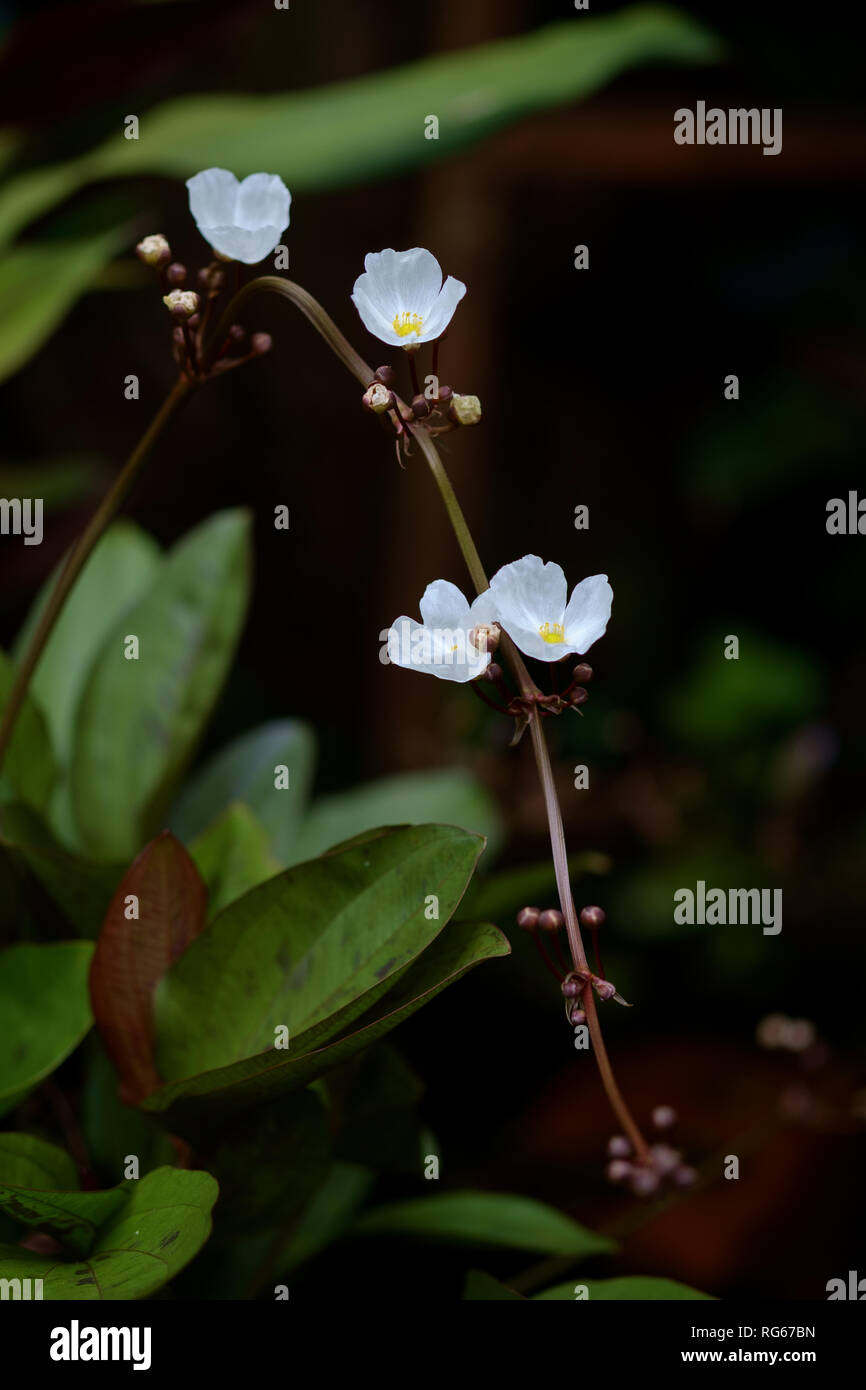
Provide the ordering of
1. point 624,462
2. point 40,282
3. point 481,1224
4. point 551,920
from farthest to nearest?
point 624,462 → point 40,282 → point 481,1224 → point 551,920

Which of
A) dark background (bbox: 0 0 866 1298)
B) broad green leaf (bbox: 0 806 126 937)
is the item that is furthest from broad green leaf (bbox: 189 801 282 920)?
dark background (bbox: 0 0 866 1298)

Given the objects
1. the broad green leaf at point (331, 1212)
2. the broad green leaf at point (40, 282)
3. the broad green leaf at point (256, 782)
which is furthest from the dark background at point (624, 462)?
the broad green leaf at point (331, 1212)

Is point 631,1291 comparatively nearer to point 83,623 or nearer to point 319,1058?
point 319,1058

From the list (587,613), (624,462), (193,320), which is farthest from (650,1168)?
(624,462)

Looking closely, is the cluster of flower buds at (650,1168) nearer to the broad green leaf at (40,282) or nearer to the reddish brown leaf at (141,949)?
the reddish brown leaf at (141,949)

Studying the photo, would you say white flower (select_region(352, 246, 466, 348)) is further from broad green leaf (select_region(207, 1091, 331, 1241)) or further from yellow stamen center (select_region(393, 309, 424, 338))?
broad green leaf (select_region(207, 1091, 331, 1241))

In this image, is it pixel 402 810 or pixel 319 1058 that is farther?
pixel 402 810

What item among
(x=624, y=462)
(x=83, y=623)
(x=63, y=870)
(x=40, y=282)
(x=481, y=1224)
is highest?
(x=624, y=462)

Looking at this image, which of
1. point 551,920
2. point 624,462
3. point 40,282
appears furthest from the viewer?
point 624,462
